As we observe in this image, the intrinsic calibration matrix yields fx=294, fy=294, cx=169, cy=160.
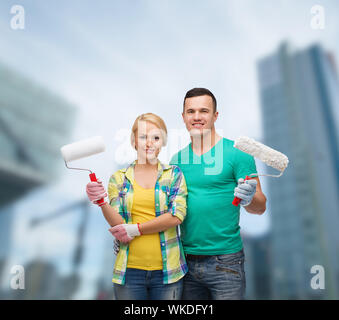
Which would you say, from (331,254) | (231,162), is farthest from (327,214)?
(231,162)

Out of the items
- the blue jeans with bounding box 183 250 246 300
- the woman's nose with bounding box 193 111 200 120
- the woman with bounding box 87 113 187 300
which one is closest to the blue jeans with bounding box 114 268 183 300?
the woman with bounding box 87 113 187 300

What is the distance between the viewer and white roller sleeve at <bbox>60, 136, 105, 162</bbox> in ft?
3.56

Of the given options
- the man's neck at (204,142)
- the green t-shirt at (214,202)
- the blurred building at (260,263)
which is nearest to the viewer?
the green t-shirt at (214,202)

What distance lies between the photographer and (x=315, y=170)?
27.4 ft

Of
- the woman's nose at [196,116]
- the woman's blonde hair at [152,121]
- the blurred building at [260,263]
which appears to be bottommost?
the blurred building at [260,263]

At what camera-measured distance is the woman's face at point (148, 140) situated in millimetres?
1096

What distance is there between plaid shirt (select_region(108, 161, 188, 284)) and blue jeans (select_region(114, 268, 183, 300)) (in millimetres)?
20

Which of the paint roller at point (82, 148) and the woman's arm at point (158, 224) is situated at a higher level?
the paint roller at point (82, 148)

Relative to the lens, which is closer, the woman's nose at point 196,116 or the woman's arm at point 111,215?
the woman's arm at point 111,215

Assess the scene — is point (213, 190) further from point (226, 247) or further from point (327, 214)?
point (327, 214)

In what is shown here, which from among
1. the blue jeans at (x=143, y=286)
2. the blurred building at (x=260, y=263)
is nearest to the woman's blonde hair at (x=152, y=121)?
the blue jeans at (x=143, y=286)

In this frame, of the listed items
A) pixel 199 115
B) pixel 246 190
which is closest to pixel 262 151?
pixel 246 190

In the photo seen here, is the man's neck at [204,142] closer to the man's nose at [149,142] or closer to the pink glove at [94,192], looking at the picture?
the man's nose at [149,142]
